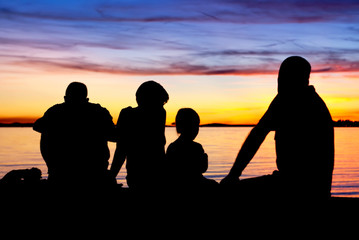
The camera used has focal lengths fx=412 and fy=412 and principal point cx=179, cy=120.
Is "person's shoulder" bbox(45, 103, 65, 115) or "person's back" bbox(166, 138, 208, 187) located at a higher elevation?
"person's shoulder" bbox(45, 103, 65, 115)

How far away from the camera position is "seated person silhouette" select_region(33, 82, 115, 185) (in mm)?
4766

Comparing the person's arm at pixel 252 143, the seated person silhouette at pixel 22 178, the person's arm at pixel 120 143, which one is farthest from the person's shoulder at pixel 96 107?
the person's arm at pixel 252 143

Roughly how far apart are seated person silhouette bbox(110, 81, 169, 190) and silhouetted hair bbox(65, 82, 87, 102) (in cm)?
51

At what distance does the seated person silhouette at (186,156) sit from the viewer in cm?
465

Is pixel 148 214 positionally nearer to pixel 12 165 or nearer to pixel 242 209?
pixel 242 209

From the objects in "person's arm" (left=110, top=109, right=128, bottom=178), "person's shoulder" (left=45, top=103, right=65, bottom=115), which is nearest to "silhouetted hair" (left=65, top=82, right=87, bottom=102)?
"person's shoulder" (left=45, top=103, right=65, bottom=115)

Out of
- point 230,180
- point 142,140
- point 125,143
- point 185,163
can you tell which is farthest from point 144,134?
point 230,180

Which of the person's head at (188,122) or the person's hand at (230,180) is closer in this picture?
the person's hand at (230,180)

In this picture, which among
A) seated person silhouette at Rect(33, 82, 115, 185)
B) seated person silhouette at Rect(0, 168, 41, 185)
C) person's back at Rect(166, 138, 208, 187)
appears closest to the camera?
A: person's back at Rect(166, 138, 208, 187)

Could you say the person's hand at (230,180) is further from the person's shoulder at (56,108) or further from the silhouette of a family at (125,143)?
the person's shoulder at (56,108)

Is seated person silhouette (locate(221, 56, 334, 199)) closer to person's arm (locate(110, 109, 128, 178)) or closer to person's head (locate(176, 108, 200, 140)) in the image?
person's head (locate(176, 108, 200, 140))

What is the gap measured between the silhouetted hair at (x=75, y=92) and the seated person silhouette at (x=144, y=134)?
0.51 m

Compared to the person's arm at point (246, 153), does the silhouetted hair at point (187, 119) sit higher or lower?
higher

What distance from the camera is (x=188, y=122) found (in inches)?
185
